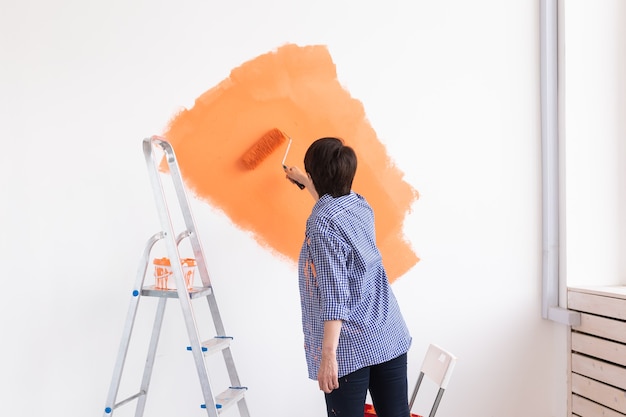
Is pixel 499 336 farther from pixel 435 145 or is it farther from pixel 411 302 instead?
pixel 435 145

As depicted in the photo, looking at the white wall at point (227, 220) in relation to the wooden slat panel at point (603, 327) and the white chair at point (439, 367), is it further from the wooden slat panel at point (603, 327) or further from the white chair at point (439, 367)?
the white chair at point (439, 367)

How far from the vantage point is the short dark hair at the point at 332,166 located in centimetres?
168

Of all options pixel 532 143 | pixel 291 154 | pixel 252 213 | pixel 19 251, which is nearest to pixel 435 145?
pixel 532 143

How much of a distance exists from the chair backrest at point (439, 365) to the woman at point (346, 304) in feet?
0.81

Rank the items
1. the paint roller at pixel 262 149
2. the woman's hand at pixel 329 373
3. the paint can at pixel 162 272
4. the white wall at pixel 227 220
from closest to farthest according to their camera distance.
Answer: the woman's hand at pixel 329 373 → the paint can at pixel 162 272 → the white wall at pixel 227 220 → the paint roller at pixel 262 149

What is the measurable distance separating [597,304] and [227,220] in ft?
4.71

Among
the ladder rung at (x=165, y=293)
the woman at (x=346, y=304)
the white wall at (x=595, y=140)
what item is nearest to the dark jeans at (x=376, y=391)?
the woman at (x=346, y=304)

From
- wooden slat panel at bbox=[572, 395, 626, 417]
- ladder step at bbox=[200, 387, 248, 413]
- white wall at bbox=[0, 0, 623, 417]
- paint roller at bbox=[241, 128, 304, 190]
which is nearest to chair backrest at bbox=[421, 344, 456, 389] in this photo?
white wall at bbox=[0, 0, 623, 417]

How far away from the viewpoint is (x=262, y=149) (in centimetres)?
235

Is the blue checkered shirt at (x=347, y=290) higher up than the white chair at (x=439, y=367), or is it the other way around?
the blue checkered shirt at (x=347, y=290)

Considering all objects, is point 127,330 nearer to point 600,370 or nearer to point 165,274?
point 165,274

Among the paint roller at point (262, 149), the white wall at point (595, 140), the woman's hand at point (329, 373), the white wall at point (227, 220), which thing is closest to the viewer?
the woman's hand at point (329, 373)

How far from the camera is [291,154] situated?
93.7 inches

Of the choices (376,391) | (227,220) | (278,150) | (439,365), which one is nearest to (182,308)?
(227,220)
